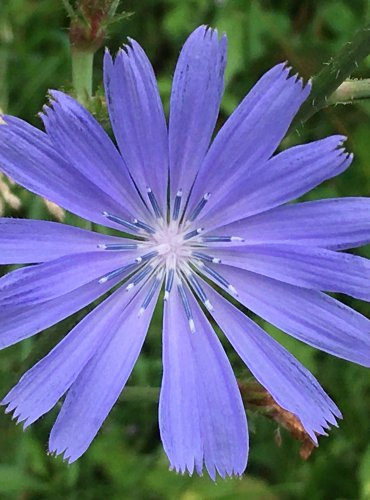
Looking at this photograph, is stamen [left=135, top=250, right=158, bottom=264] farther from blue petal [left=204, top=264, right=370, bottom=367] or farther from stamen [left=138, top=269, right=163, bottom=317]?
blue petal [left=204, top=264, right=370, bottom=367]

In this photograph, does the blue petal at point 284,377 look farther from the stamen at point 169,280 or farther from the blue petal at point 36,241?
the blue petal at point 36,241

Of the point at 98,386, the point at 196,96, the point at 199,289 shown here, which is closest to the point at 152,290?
the point at 199,289

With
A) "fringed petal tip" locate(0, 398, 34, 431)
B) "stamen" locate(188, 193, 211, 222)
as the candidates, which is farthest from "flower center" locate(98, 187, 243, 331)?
"fringed petal tip" locate(0, 398, 34, 431)

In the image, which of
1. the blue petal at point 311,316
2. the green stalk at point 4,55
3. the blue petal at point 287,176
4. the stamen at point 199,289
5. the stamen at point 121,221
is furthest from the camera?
the green stalk at point 4,55

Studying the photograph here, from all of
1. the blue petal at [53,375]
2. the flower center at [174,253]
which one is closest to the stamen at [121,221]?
the flower center at [174,253]

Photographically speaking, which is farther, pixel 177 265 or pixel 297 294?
pixel 177 265

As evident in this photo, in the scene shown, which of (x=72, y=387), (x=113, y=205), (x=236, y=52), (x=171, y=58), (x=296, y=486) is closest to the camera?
(x=72, y=387)

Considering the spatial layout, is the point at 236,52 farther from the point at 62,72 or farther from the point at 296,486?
the point at 296,486

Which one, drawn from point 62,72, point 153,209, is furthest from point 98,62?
point 153,209
